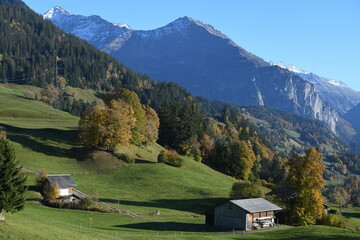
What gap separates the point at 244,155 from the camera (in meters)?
152

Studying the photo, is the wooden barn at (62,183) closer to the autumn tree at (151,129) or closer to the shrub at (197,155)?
the autumn tree at (151,129)

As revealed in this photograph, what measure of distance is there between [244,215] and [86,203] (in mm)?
31294

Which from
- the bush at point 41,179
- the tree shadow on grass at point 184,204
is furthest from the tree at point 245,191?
the bush at point 41,179

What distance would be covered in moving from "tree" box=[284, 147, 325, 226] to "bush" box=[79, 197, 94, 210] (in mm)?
41669

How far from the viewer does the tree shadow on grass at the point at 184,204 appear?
88875 millimetres

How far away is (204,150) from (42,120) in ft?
203

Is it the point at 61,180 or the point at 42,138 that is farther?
the point at 42,138

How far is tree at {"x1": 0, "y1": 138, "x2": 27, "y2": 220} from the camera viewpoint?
44906 mm

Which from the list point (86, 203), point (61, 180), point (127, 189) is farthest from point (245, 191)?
point (61, 180)

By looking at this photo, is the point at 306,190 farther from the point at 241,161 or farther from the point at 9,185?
the point at 9,185

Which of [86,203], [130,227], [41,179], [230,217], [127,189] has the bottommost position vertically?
[130,227]

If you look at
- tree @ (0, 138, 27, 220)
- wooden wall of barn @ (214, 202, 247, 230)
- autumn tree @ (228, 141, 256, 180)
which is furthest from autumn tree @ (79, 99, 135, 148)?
tree @ (0, 138, 27, 220)

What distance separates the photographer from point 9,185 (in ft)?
150

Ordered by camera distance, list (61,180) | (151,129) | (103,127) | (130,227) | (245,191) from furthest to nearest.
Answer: (151,129) < (103,127) < (245,191) < (61,180) < (130,227)
